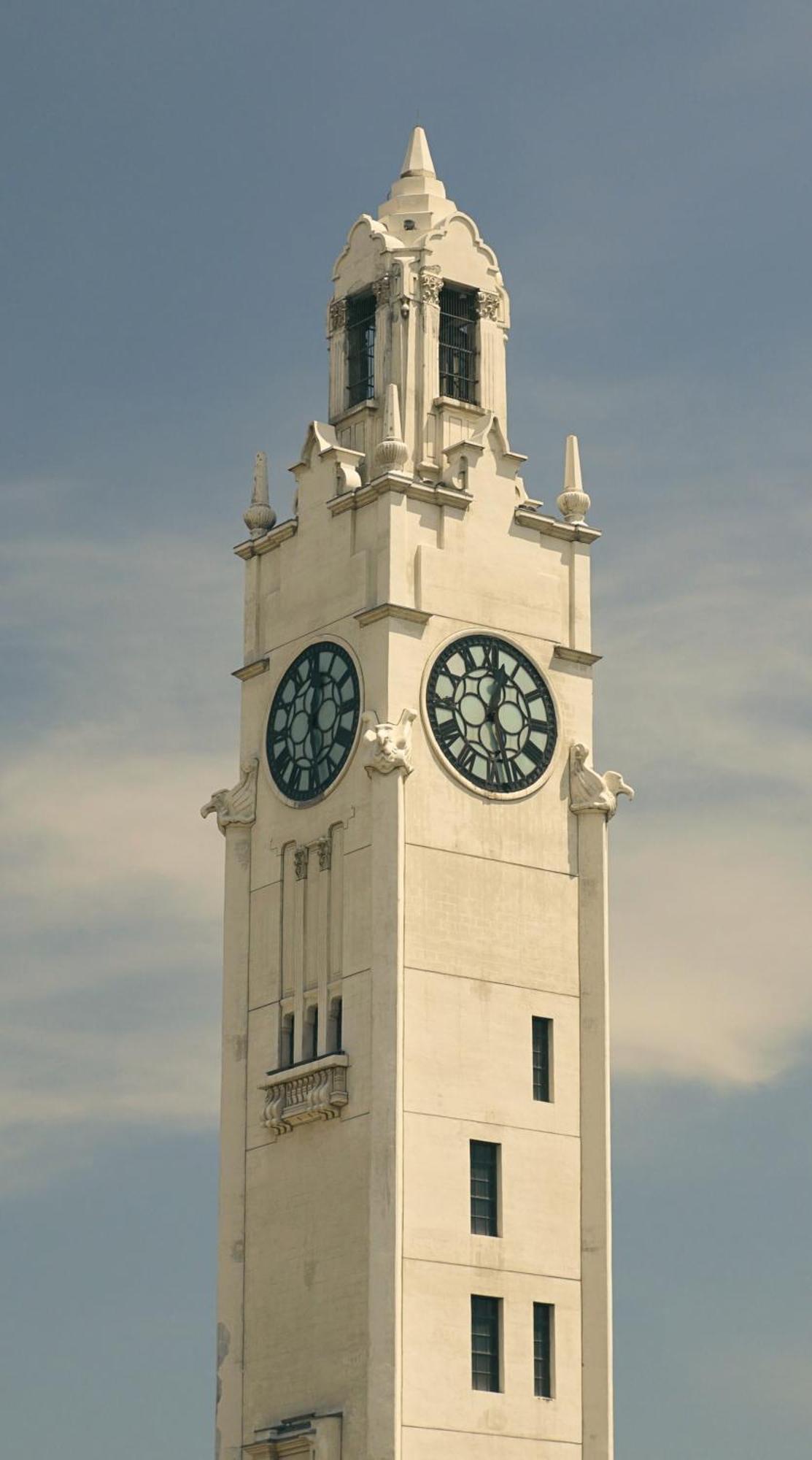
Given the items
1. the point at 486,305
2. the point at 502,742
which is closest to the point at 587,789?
the point at 502,742

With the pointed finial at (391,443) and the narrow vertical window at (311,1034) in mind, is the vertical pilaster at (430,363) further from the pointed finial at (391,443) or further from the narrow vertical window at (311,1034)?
the narrow vertical window at (311,1034)

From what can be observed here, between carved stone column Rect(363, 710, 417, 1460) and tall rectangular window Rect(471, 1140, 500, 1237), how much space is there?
2.01 m

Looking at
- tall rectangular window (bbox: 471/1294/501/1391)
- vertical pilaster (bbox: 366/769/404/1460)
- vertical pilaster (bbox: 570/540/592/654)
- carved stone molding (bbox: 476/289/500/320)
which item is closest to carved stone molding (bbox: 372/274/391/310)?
carved stone molding (bbox: 476/289/500/320)

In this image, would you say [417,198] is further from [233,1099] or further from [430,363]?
[233,1099]

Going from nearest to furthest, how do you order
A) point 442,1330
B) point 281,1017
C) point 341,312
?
point 442,1330 < point 281,1017 < point 341,312

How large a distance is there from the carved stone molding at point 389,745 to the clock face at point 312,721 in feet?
3.59

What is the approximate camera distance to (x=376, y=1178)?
68625 millimetres

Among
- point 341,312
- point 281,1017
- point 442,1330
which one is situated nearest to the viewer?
point 442,1330

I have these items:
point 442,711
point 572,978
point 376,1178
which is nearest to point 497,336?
point 442,711

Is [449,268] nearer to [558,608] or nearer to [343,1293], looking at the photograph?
[558,608]

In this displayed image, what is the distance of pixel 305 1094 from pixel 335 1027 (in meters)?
1.45

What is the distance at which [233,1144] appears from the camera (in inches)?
2881

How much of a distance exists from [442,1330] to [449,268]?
22886 mm

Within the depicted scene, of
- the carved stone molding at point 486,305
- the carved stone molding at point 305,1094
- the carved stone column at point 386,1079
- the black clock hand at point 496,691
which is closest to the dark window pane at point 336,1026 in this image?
the carved stone molding at point 305,1094
